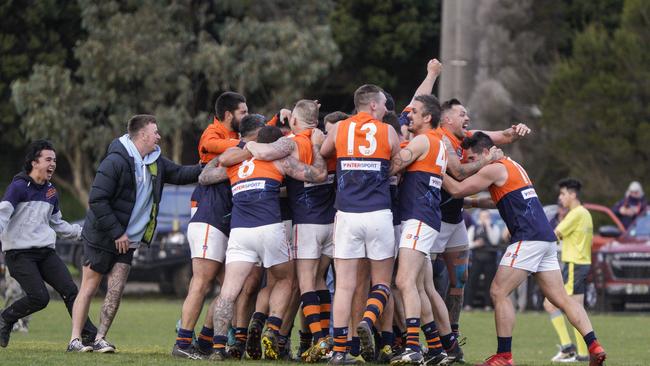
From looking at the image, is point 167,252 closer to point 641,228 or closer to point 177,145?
point 641,228

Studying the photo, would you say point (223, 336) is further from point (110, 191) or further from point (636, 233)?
point (636, 233)

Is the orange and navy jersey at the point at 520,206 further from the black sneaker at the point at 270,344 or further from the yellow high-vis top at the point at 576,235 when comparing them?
the yellow high-vis top at the point at 576,235

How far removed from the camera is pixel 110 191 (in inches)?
543

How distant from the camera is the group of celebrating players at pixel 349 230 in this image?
12.8m

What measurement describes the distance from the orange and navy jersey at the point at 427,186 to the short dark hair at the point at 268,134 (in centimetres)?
132

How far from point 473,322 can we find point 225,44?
58.0ft

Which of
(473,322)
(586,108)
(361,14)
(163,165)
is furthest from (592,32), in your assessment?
(163,165)

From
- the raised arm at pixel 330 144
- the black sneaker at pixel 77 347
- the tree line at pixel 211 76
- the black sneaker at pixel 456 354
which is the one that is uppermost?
the tree line at pixel 211 76

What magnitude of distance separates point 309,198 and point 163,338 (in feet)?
22.3

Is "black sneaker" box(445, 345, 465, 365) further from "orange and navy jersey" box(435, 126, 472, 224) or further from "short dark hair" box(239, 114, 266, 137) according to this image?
"short dark hair" box(239, 114, 266, 137)

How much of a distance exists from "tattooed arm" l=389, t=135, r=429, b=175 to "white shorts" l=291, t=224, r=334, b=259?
0.94m

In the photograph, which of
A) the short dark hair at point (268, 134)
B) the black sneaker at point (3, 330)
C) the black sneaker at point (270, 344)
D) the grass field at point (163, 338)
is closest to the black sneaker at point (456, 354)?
the grass field at point (163, 338)

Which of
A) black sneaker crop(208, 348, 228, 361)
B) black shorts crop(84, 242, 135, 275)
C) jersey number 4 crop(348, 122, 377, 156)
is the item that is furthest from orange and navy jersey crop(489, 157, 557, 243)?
black shorts crop(84, 242, 135, 275)

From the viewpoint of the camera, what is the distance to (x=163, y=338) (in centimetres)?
1952
